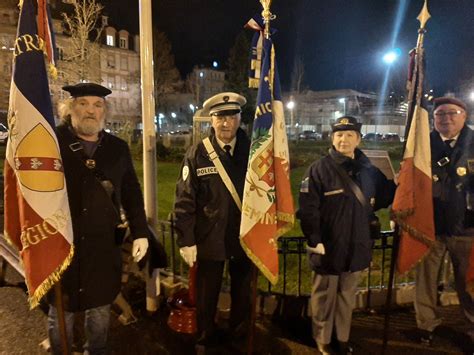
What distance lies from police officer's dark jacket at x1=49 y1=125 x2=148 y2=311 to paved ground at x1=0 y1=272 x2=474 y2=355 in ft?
3.55

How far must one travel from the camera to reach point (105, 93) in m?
2.81

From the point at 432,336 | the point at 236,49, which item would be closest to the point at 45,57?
the point at 432,336

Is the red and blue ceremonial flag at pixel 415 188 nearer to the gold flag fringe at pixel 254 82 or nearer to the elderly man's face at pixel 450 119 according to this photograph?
the elderly man's face at pixel 450 119

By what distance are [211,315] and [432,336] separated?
2.29 m

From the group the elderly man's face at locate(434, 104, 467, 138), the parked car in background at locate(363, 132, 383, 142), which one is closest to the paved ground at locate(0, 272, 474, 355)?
the elderly man's face at locate(434, 104, 467, 138)

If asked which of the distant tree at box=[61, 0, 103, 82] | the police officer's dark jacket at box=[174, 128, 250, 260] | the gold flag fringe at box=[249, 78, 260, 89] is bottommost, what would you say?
the police officer's dark jacket at box=[174, 128, 250, 260]

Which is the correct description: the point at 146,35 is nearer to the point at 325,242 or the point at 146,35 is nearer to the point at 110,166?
the point at 110,166

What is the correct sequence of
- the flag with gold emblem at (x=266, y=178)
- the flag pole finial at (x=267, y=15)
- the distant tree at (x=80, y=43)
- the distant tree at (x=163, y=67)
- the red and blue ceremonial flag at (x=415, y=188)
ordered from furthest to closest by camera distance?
1. the distant tree at (x=163, y=67)
2. the distant tree at (x=80, y=43)
3. the red and blue ceremonial flag at (x=415, y=188)
4. the flag with gold emblem at (x=266, y=178)
5. the flag pole finial at (x=267, y=15)

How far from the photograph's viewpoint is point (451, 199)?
3520 mm

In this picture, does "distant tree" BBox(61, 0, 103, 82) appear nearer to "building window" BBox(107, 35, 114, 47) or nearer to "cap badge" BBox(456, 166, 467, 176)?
"cap badge" BBox(456, 166, 467, 176)

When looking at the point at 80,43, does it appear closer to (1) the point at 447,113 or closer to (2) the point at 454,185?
(1) the point at 447,113

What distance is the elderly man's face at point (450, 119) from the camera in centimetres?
350

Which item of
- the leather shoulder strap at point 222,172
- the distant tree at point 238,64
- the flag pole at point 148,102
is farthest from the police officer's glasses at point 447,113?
the distant tree at point 238,64

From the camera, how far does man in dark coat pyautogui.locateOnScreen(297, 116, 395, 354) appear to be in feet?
10.4
